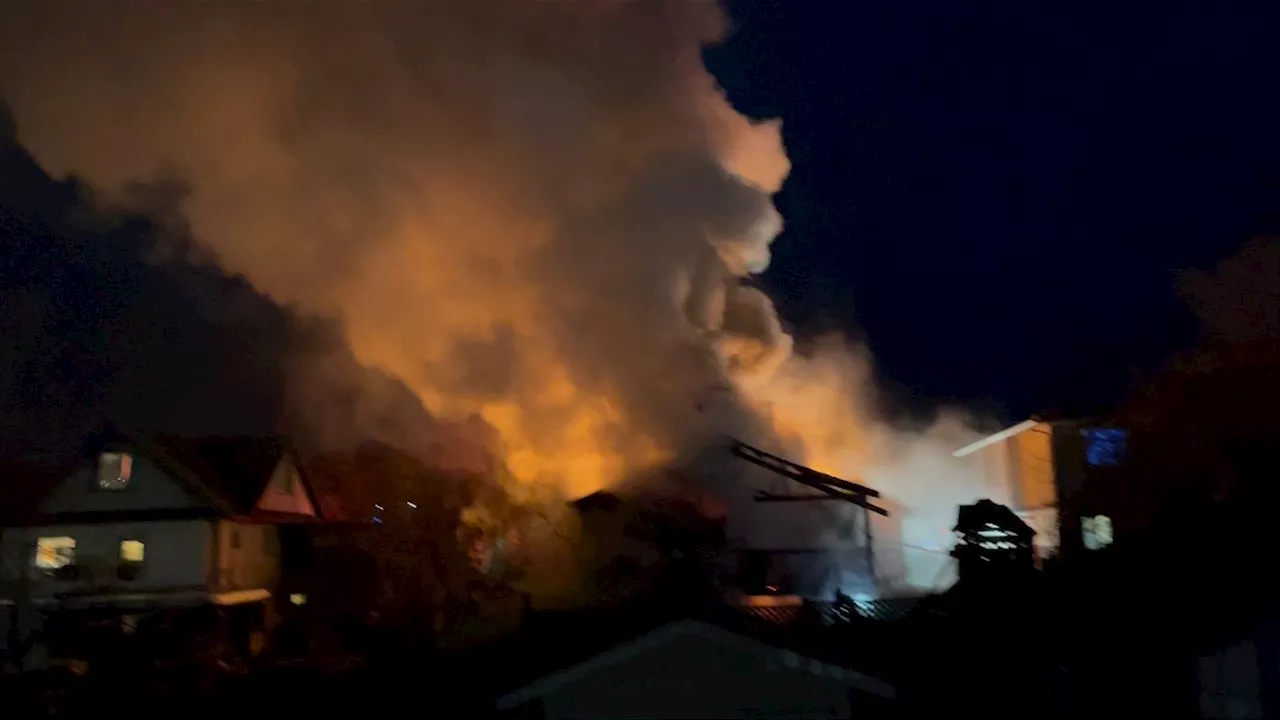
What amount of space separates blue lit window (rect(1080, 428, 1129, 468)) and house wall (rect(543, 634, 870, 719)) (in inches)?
504

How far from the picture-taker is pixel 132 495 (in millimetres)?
18000

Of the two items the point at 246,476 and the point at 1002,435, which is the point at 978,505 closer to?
the point at 1002,435

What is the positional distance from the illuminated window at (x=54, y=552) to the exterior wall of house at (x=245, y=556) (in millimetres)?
2556

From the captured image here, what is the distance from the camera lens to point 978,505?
47.5 ft

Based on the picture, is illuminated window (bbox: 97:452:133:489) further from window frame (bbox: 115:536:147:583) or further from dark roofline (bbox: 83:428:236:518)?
window frame (bbox: 115:536:147:583)

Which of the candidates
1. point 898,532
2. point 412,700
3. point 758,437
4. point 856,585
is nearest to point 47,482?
point 412,700

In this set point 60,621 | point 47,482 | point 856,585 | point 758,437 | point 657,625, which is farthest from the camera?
point 758,437

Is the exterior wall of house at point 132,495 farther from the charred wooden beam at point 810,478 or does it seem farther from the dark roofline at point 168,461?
the charred wooden beam at point 810,478

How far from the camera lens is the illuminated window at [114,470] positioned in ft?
59.3

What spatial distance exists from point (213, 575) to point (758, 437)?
11.7m

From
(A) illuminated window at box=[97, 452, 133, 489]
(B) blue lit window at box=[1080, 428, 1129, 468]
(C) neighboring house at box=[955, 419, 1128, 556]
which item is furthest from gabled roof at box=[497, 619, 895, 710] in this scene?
(B) blue lit window at box=[1080, 428, 1129, 468]

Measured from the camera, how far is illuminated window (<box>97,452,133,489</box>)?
1806 centimetres

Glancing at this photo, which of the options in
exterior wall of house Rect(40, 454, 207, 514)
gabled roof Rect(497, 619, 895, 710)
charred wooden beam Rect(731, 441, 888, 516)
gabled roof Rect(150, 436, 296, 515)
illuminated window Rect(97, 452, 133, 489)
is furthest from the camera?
charred wooden beam Rect(731, 441, 888, 516)

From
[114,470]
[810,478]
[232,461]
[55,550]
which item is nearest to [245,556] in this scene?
[232,461]
